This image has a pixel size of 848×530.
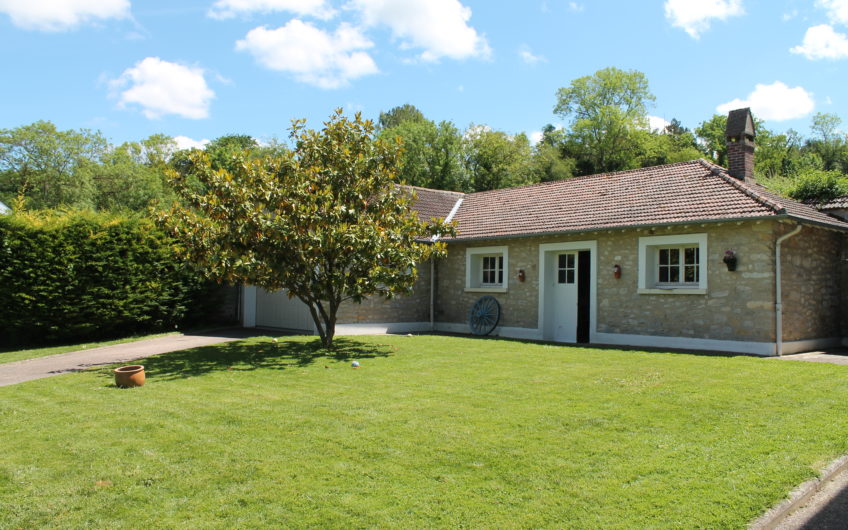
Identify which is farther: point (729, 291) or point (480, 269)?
point (480, 269)

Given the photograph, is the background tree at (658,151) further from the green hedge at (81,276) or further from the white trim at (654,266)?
the green hedge at (81,276)

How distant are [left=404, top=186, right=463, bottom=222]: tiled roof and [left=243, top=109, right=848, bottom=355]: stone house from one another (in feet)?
1.00

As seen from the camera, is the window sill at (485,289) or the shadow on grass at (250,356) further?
the window sill at (485,289)

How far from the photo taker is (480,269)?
17875 millimetres

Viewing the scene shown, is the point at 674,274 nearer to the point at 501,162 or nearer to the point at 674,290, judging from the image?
the point at 674,290

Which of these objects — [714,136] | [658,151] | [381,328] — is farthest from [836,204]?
[714,136]

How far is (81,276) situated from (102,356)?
294cm

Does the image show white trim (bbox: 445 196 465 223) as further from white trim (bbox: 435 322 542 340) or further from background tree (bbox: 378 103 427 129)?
background tree (bbox: 378 103 427 129)

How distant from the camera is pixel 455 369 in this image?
32.6ft

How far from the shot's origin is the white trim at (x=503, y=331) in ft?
52.1

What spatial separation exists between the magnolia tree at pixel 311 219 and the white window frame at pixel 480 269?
4.57m

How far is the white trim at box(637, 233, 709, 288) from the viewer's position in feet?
41.6

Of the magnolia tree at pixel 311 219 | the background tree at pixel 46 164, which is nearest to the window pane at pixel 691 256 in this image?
the magnolia tree at pixel 311 219

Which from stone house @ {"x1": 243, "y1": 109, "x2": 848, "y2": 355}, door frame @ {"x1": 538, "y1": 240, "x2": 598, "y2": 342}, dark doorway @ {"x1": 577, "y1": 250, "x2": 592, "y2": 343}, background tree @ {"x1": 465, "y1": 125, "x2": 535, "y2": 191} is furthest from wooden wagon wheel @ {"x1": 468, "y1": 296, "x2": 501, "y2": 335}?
background tree @ {"x1": 465, "y1": 125, "x2": 535, "y2": 191}
